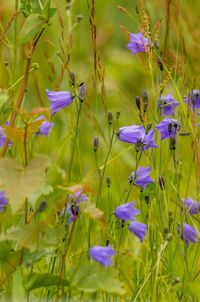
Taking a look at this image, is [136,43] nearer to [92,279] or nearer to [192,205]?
[192,205]

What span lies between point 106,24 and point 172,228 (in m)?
3.26

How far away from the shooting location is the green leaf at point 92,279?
1808mm

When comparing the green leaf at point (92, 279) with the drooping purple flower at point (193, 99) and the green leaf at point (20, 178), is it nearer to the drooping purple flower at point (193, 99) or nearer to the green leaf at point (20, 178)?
the green leaf at point (20, 178)

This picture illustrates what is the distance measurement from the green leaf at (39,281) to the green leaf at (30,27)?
503mm

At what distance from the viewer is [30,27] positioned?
6.45ft

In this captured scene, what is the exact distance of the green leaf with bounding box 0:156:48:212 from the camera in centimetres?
167

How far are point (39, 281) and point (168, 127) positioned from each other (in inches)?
23.0

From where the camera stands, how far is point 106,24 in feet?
17.8

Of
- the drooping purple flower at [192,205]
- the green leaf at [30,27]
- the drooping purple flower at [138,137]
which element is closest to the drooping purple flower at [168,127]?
the drooping purple flower at [138,137]

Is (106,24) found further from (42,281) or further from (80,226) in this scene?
(42,281)

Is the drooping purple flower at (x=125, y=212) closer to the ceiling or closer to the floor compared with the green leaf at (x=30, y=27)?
closer to the floor

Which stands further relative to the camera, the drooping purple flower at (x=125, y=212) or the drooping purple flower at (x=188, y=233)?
the drooping purple flower at (x=188, y=233)

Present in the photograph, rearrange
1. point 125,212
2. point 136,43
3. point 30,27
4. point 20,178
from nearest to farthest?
point 20,178 < point 30,27 < point 125,212 < point 136,43

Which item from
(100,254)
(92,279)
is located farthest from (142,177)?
(92,279)
